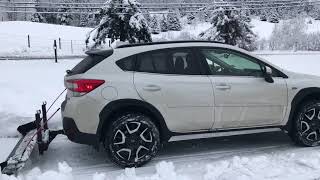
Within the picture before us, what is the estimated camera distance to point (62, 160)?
22.2 ft

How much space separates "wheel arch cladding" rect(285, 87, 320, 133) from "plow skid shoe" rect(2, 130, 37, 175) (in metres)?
3.76

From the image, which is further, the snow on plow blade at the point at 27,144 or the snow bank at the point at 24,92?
the snow bank at the point at 24,92

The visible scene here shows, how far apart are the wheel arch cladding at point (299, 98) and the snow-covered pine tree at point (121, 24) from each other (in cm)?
949

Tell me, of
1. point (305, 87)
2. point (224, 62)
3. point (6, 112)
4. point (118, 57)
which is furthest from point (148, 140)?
point (6, 112)

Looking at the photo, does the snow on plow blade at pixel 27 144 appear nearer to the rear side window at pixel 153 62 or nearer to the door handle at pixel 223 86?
the rear side window at pixel 153 62

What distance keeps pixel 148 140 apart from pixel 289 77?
2.36 meters

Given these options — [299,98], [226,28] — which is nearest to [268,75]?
[299,98]

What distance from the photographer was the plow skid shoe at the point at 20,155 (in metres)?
5.88

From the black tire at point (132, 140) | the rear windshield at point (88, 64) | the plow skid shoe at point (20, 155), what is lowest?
the plow skid shoe at point (20, 155)

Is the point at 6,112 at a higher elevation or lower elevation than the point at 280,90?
lower

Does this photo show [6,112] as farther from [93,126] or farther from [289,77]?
[289,77]

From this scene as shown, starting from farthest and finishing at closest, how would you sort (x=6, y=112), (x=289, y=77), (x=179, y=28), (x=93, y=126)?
(x=179, y=28), (x=6, y=112), (x=289, y=77), (x=93, y=126)

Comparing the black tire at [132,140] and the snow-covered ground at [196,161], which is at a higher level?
the black tire at [132,140]

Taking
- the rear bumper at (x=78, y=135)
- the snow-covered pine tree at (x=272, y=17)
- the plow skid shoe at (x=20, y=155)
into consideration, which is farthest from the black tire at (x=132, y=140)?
the snow-covered pine tree at (x=272, y=17)
